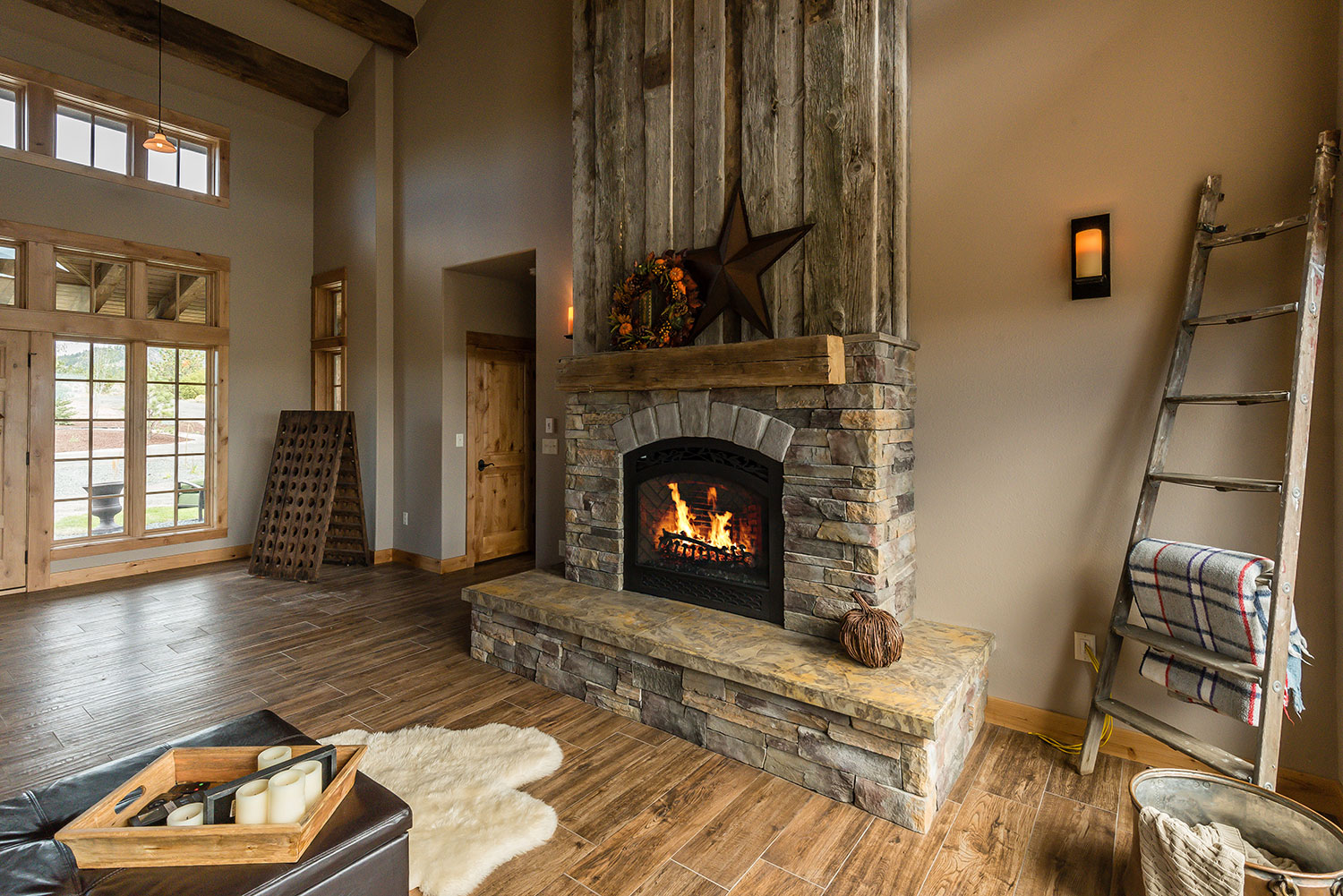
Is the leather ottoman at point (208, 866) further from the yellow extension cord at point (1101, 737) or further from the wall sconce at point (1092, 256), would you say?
the wall sconce at point (1092, 256)

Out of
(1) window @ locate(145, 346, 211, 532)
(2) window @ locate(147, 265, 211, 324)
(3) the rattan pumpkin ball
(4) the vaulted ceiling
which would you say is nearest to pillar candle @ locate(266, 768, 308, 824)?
(3) the rattan pumpkin ball

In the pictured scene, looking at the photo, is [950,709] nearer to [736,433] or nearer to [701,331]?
[736,433]

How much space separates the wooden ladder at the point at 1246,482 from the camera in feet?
6.39

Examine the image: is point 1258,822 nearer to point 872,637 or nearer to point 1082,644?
point 1082,644

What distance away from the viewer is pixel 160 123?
5.46 meters

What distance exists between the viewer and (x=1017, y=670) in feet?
9.18

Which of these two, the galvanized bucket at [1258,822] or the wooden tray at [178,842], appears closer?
the wooden tray at [178,842]

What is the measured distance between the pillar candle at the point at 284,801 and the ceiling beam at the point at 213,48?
6443mm

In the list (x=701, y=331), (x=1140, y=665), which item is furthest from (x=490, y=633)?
(x=1140, y=665)

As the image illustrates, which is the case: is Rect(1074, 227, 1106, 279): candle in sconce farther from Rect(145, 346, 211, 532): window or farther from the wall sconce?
Rect(145, 346, 211, 532): window

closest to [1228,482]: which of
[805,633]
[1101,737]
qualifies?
[1101,737]

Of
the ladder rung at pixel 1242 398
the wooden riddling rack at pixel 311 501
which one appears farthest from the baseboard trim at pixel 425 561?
the ladder rung at pixel 1242 398

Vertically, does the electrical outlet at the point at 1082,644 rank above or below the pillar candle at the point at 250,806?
below

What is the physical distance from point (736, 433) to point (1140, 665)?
5.95ft
